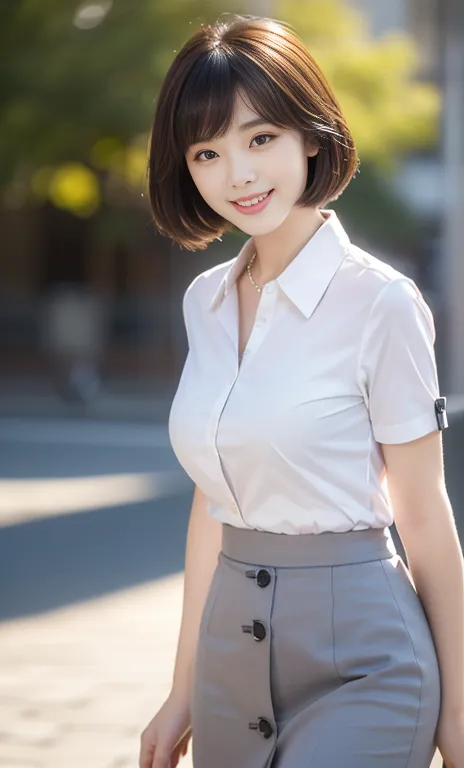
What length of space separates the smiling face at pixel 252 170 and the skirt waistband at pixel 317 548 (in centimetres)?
47

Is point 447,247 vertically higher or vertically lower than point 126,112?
lower

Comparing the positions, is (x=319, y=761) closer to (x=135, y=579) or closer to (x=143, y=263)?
(x=135, y=579)

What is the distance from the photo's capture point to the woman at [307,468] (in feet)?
6.08

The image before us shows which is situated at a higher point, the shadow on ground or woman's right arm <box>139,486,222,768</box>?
woman's right arm <box>139,486,222,768</box>

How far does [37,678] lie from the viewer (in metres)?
4.74

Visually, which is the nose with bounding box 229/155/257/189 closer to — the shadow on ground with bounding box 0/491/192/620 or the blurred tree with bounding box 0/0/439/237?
the shadow on ground with bounding box 0/491/192/620

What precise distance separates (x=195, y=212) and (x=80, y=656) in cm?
316

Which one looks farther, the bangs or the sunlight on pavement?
the sunlight on pavement

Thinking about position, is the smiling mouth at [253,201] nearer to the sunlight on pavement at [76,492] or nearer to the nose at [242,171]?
the nose at [242,171]

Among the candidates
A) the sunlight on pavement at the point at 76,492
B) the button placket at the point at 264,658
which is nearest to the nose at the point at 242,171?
the button placket at the point at 264,658

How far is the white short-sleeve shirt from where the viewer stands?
186cm

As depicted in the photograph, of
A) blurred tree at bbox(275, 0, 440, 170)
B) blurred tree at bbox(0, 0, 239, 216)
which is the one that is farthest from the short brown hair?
blurred tree at bbox(275, 0, 440, 170)

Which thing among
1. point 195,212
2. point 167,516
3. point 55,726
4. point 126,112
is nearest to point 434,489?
point 195,212

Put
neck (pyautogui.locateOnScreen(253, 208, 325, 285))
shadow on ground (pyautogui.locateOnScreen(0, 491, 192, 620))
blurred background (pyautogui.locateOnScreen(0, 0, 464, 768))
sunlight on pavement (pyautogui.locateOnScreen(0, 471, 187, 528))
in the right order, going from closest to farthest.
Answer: neck (pyautogui.locateOnScreen(253, 208, 325, 285)), blurred background (pyautogui.locateOnScreen(0, 0, 464, 768)), shadow on ground (pyautogui.locateOnScreen(0, 491, 192, 620)), sunlight on pavement (pyautogui.locateOnScreen(0, 471, 187, 528))
